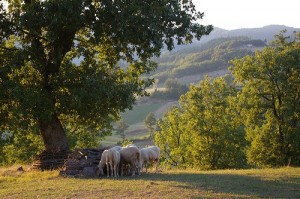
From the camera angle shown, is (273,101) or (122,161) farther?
(273,101)

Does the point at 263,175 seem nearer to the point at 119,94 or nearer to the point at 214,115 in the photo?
the point at 119,94

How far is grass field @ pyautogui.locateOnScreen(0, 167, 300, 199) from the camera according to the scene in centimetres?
1425

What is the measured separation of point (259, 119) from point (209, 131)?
8.22m

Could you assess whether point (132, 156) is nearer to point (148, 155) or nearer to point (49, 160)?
point (148, 155)

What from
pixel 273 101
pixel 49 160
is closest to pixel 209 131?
pixel 273 101

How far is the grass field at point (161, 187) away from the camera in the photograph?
14.2m

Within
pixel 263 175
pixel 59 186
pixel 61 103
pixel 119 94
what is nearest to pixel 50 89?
pixel 61 103

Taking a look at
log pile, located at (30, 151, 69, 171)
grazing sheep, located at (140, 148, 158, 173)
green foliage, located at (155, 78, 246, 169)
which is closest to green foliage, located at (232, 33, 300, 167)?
green foliage, located at (155, 78, 246, 169)

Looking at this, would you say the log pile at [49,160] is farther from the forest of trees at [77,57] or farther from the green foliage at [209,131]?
the green foliage at [209,131]

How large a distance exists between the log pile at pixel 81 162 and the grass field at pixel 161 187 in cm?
72

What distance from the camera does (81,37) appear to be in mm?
25391

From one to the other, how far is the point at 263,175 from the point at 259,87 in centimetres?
2020

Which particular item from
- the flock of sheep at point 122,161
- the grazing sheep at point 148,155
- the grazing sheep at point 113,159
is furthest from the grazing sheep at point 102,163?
the grazing sheep at point 148,155

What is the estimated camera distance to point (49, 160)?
23875 mm
